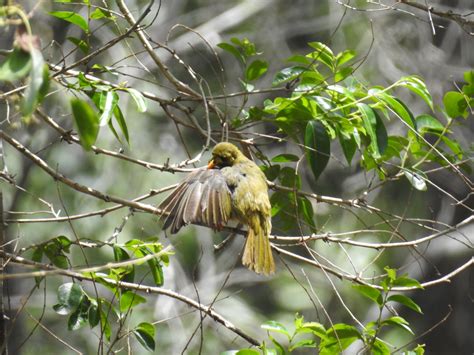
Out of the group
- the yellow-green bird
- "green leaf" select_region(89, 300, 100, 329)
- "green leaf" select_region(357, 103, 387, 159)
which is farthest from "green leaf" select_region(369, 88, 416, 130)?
"green leaf" select_region(89, 300, 100, 329)

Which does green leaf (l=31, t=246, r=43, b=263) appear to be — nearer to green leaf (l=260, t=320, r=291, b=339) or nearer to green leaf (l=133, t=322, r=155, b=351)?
green leaf (l=133, t=322, r=155, b=351)

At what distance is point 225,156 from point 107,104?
1.45m

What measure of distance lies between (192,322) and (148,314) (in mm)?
479

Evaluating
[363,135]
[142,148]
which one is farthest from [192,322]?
[363,135]

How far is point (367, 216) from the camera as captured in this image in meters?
7.88

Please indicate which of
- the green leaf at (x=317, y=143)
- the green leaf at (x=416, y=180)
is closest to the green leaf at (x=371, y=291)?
the green leaf at (x=317, y=143)

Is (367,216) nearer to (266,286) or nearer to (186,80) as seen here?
(266,286)

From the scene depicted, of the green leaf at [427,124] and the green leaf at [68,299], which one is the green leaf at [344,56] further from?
the green leaf at [68,299]

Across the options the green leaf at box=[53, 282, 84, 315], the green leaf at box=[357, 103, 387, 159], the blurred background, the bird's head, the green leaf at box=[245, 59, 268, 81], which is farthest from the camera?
the blurred background

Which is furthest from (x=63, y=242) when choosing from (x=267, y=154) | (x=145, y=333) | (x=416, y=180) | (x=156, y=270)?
(x=267, y=154)

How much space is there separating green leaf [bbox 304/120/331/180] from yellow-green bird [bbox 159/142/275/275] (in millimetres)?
554

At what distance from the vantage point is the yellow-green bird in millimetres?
3691

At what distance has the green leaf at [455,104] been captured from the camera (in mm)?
3806

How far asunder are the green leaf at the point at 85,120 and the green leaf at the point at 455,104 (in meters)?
2.41
